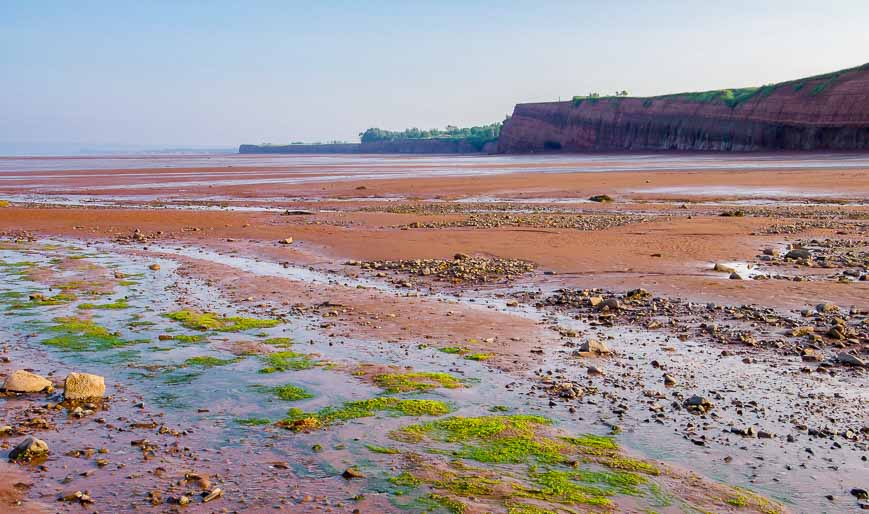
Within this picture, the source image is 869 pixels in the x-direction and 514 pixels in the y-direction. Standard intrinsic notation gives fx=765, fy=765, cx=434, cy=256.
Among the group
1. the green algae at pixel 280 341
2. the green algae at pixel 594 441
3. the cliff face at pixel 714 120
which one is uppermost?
the cliff face at pixel 714 120

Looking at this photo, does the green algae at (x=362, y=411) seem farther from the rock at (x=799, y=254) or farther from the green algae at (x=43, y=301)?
the rock at (x=799, y=254)

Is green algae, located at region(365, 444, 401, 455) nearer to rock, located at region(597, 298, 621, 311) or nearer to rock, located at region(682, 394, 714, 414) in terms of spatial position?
rock, located at region(682, 394, 714, 414)

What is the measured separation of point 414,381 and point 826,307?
6272mm

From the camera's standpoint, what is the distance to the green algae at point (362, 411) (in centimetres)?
709

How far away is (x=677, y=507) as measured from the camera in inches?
210

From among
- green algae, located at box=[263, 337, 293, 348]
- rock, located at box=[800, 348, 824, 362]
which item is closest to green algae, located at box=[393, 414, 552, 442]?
green algae, located at box=[263, 337, 293, 348]

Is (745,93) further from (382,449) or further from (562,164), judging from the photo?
(382,449)

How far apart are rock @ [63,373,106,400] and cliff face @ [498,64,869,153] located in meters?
70.3

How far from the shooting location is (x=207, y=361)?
9250 millimetres

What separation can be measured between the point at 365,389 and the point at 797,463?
4.17m

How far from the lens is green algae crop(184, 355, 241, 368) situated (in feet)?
29.9

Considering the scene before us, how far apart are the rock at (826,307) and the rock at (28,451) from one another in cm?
976

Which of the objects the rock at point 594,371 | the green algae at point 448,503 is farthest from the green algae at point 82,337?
the green algae at point 448,503

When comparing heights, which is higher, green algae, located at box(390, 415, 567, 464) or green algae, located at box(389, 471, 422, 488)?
green algae, located at box(390, 415, 567, 464)
